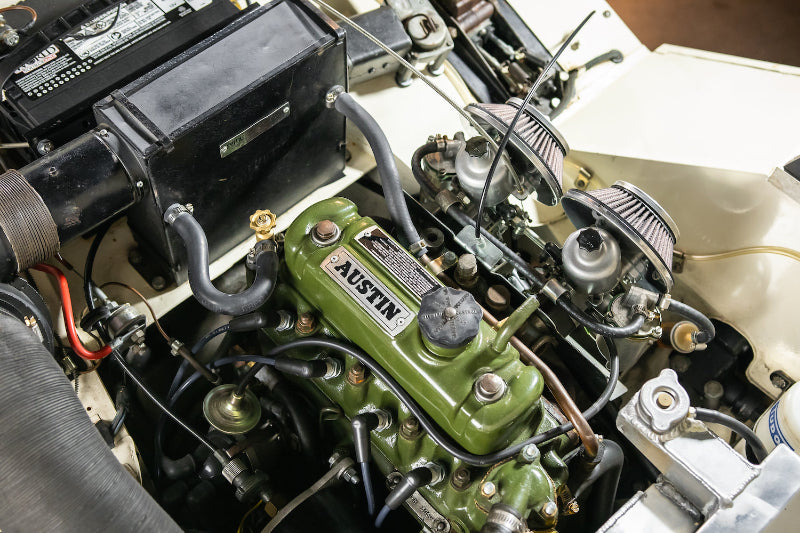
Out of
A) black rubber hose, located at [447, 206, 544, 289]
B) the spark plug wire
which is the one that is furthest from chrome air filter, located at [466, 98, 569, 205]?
the spark plug wire

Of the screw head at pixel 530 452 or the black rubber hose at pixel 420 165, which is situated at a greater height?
the black rubber hose at pixel 420 165

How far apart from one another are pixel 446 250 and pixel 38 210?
0.79 meters

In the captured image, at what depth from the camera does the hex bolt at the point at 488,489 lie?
132 centimetres

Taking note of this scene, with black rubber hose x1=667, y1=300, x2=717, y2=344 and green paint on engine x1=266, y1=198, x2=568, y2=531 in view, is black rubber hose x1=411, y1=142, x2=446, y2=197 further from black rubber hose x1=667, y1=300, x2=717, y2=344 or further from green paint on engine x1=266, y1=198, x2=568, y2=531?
black rubber hose x1=667, y1=300, x2=717, y2=344

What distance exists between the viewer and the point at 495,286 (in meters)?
1.66

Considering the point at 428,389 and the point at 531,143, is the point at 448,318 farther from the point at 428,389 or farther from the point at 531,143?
the point at 531,143

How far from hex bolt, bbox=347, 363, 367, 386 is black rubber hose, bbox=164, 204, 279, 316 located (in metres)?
0.21

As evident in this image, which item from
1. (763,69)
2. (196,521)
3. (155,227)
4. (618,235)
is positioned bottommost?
(196,521)

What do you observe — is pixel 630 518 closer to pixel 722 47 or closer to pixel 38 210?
pixel 38 210

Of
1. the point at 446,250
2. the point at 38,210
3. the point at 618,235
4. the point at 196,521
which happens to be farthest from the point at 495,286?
the point at 38,210

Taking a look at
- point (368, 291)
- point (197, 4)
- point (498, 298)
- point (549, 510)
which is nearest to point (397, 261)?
point (368, 291)

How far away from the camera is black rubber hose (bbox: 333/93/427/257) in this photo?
61.7 inches

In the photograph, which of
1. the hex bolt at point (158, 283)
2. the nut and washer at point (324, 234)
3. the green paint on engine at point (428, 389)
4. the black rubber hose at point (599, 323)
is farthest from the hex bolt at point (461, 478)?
the hex bolt at point (158, 283)

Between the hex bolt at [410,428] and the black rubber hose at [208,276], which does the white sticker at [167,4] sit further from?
the hex bolt at [410,428]
